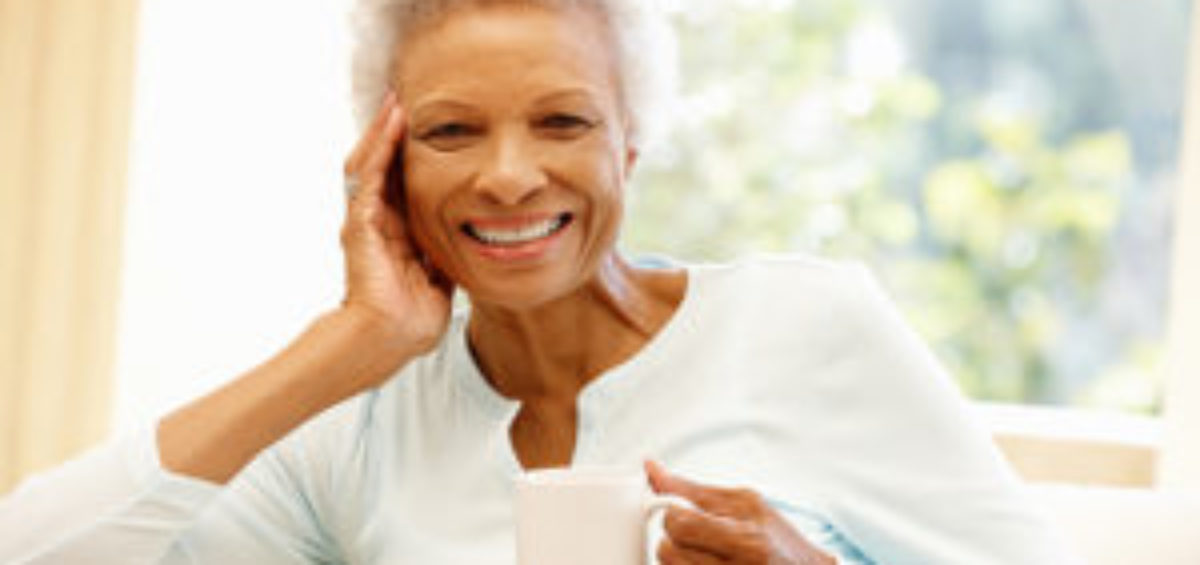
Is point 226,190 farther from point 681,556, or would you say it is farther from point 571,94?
point 681,556

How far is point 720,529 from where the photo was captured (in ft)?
3.90

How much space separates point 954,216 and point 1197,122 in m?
1.46

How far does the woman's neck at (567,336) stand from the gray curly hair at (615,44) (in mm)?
179

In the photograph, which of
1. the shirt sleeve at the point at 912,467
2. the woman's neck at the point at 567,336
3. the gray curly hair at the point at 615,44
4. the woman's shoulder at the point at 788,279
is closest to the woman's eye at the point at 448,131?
the gray curly hair at the point at 615,44

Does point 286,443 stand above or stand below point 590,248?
below

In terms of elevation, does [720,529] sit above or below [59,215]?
above

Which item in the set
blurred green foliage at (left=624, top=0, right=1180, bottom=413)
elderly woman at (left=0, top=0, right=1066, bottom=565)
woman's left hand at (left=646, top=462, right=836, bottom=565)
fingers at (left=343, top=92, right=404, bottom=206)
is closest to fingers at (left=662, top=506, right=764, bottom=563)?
woman's left hand at (left=646, top=462, right=836, bottom=565)

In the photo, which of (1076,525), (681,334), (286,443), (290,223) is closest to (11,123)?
(290,223)

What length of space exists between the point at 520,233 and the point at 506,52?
0.60ft

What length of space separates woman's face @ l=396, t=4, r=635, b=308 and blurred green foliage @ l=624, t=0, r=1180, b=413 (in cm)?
283

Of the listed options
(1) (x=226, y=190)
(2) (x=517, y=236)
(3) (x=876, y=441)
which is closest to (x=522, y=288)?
(2) (x=517, y=236)

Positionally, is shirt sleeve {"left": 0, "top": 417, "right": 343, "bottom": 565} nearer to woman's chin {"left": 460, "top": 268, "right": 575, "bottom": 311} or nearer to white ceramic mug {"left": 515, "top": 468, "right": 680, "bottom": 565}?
woman's chin {"left": 460, "top": 268, "right": 575, "bottom": 311}

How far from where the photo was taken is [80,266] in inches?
141

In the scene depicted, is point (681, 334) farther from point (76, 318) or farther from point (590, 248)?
point (76, 318)
